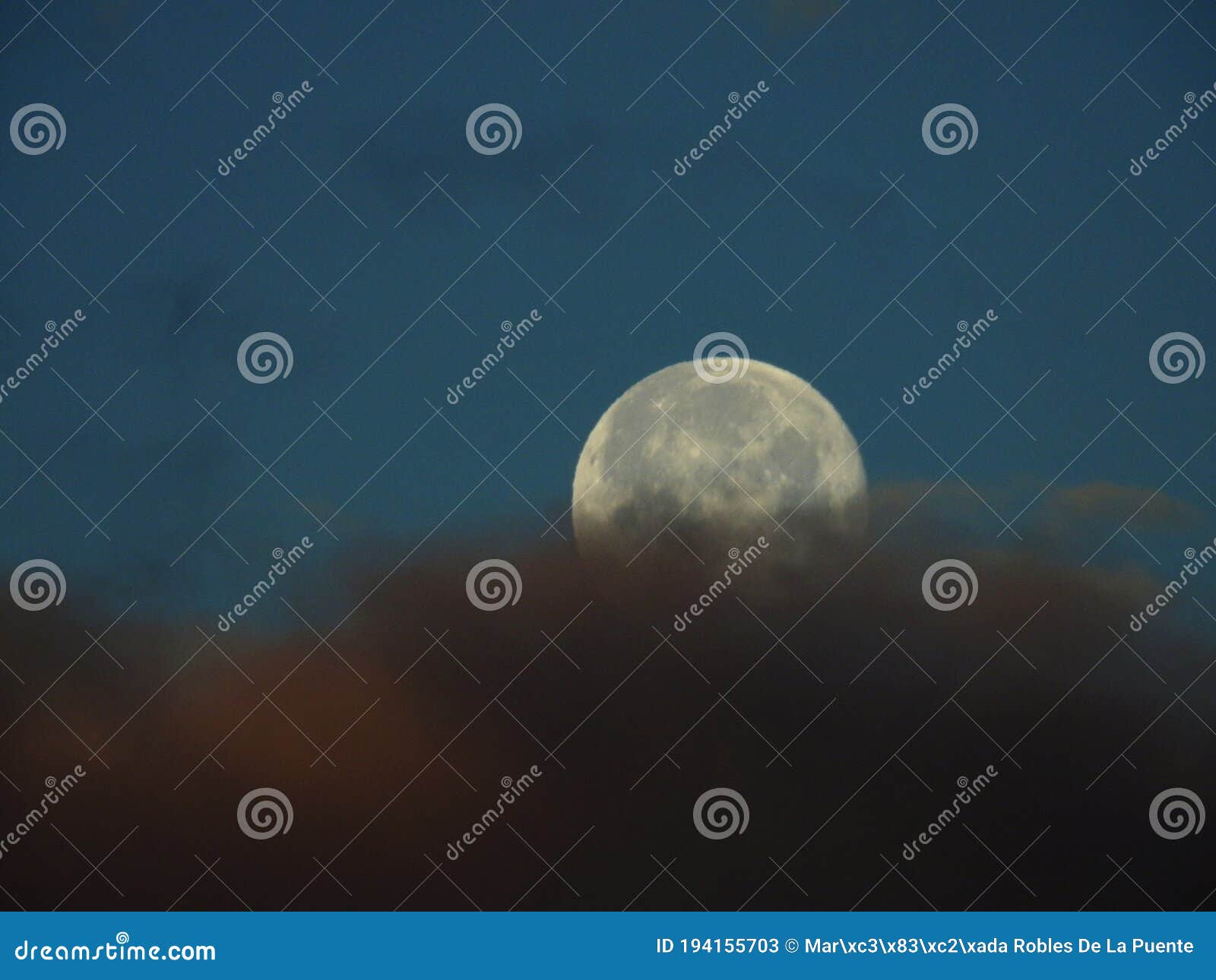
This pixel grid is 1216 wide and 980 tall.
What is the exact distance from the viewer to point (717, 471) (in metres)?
11.0

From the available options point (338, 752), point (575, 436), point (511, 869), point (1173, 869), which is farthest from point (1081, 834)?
point (338, 752)

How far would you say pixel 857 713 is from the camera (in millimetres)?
10961

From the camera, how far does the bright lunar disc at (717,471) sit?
10992 millimetres

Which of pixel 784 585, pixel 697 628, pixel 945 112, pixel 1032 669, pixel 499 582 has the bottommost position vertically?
pixel 499 582

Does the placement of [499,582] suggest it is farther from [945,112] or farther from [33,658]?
[945,112]

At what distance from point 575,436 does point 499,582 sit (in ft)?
5.12

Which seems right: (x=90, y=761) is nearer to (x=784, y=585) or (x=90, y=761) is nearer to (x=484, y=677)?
(x=484, y=677)

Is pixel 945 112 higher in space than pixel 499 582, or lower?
higher

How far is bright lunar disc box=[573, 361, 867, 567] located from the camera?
11.0m

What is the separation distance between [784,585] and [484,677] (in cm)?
287

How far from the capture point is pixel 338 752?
35.1 feet

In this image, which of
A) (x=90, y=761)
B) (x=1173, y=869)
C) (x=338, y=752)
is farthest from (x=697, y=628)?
(x=90, y=761)

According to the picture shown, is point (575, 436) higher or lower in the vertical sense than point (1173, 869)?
lower

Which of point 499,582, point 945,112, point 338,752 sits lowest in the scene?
point 338,752
